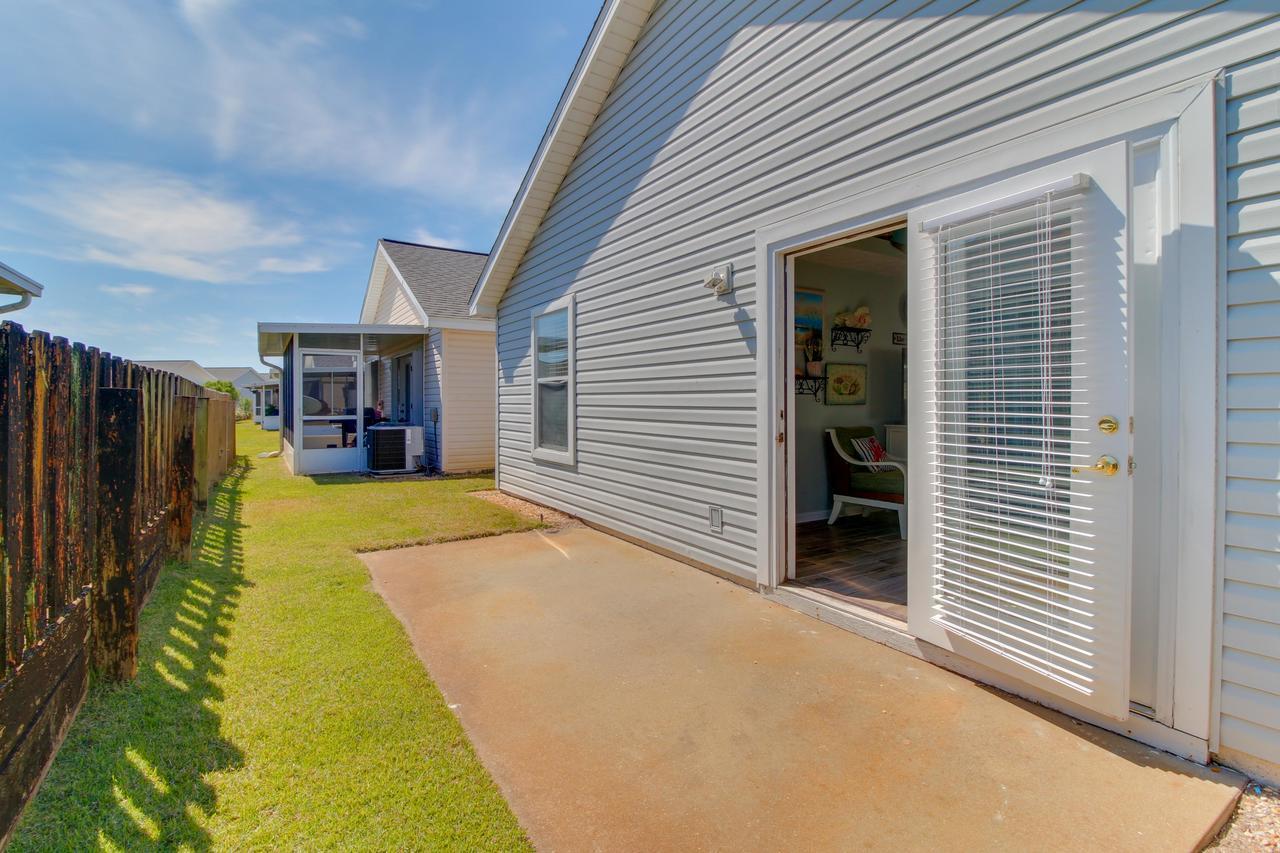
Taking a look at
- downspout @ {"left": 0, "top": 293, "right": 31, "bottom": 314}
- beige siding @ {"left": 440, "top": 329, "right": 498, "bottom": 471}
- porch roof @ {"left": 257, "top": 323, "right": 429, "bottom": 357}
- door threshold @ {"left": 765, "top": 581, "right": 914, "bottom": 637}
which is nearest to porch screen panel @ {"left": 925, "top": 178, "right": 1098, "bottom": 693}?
door threshold @ {"left": 765, "top": 581, "right": 914, "bottom": 637}

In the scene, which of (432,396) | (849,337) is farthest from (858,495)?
(432,396)

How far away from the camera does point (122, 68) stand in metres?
6.77

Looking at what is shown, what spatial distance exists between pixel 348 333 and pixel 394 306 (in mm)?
3278

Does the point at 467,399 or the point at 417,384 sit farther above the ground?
the point at 417,384

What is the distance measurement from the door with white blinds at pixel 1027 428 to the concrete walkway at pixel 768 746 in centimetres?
30

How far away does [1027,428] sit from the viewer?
7.80 ft

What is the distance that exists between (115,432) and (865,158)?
14.1ft

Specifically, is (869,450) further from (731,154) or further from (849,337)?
(731,154)

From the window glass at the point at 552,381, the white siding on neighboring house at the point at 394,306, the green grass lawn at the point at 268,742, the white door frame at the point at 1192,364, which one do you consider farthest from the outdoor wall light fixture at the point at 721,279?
the white siding on neighboring house at the point at 394,306

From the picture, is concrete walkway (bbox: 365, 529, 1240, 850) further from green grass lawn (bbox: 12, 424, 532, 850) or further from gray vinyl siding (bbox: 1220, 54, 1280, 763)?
gray vinyl siding (bbox: 1220, 54, 1280, 763)

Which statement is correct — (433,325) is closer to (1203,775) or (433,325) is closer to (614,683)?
(614,683)

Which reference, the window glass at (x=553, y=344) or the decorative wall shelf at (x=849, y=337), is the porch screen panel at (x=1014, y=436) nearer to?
the decorative wall shelf at (x=849, y=337)

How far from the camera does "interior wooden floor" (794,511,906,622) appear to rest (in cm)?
365

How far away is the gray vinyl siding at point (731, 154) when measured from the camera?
2.40 meters
